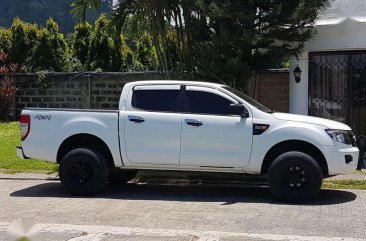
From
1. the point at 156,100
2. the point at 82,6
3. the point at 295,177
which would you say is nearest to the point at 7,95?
the point at 82,6

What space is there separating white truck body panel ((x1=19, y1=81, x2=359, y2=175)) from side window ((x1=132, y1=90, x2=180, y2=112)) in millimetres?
66

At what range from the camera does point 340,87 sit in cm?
1212

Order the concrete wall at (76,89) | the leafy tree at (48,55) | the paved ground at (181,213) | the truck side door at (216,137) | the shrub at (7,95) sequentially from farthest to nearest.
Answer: the leafy tree at (48,55) < the shrub at (7,95) < the concrete wall at (76,89) < the truck side door at (216,137) < the paved ground at (181,213)

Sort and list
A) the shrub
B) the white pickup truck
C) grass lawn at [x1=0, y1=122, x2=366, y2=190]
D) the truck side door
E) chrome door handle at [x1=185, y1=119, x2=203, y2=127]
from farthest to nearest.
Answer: the shrub, grass lawn at [x1=0, y1=122, x2=366, y2=190], chrome door handle at [x1=185, y1=119, x2=203, y2=127], the truck side door, the white pickup truck

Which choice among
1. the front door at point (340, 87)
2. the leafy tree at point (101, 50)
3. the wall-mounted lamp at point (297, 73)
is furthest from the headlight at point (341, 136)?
the leafy tree at point (101, 50)

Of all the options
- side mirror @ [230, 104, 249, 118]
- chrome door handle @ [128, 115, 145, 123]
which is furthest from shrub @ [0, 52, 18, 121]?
side mirror @ [230, 104, 249, 118]

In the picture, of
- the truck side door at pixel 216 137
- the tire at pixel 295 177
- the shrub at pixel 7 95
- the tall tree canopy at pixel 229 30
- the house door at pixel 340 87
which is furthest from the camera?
the shrub at pixel 7 95

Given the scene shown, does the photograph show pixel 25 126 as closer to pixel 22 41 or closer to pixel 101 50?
pixel 101 50

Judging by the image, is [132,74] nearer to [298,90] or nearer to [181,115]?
[298,90]

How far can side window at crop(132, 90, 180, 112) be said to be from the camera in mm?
8297

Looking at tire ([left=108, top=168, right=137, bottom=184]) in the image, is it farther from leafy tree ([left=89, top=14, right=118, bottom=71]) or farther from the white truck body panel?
leafy tree ([left=89, top=14, right=118, bottom=71])

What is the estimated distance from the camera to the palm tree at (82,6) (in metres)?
12.0

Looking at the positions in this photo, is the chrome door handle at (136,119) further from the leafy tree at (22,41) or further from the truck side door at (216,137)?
the leafy tree at (22,41)

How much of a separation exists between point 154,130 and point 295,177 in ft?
7.14
